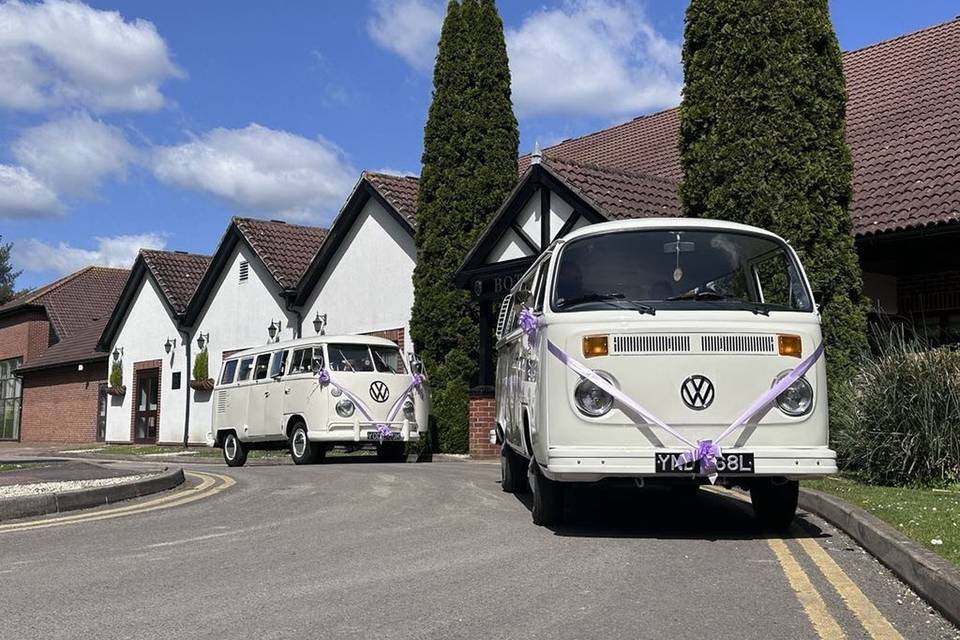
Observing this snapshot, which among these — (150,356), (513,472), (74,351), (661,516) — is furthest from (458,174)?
(74,351)

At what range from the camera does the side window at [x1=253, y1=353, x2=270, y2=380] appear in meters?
18.0

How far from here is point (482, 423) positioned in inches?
691

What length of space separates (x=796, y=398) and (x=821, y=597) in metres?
1.89

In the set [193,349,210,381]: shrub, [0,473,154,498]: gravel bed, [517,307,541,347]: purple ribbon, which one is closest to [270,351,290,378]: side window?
[0,473,154,498]: gravel bed

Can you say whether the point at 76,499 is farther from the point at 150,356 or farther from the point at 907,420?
the point at 150,356

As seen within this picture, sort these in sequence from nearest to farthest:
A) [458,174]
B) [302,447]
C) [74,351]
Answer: [302,447]
[458,174]
[74,351]

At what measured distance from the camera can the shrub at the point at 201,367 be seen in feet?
95.9

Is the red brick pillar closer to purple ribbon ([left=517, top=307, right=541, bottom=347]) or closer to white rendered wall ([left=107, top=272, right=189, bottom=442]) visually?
purple ribbon ([left=517, top=307, right=541, bottom=347])

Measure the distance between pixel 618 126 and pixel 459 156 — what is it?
7.86 metres

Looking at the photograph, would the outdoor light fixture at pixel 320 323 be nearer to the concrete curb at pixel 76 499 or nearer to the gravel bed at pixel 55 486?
the gravel bed at pixel 55 486

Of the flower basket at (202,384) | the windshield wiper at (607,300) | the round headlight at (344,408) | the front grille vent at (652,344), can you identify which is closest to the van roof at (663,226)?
the windshield wiper at (607,300)

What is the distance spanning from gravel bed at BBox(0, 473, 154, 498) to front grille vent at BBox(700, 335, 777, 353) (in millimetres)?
6331

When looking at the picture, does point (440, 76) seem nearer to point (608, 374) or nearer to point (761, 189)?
point (761, 189)

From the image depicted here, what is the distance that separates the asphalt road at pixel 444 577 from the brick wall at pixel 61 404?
29.1m
